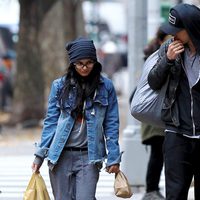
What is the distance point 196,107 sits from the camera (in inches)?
236

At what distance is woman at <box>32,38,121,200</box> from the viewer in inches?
258

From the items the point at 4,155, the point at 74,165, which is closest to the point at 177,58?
the point at 74,165

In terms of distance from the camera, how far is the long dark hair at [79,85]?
6605mm

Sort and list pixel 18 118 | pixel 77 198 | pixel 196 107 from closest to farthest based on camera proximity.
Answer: pixel 196 107 < pixel 77 198 < pixel 18 118

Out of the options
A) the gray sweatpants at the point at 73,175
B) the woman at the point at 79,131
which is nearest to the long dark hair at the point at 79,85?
the woman at the point at 79,131

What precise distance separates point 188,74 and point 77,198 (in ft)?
4.18

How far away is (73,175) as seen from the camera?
6621mm

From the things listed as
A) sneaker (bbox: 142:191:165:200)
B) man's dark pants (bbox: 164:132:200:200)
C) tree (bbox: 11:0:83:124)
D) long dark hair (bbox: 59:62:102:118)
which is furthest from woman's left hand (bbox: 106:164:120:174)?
tree (bbox: 11:0:83:124)

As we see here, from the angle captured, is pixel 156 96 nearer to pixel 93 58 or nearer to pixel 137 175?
pixel 93 58

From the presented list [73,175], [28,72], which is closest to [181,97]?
[73,175]

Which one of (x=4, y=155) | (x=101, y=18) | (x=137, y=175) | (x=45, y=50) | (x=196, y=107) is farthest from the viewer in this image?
(x=101, y=18)

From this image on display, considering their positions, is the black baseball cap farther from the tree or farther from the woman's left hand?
the tree

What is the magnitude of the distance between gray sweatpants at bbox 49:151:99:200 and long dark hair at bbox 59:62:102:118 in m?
0.32

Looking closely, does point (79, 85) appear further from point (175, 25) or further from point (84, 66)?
point (175, 25)
